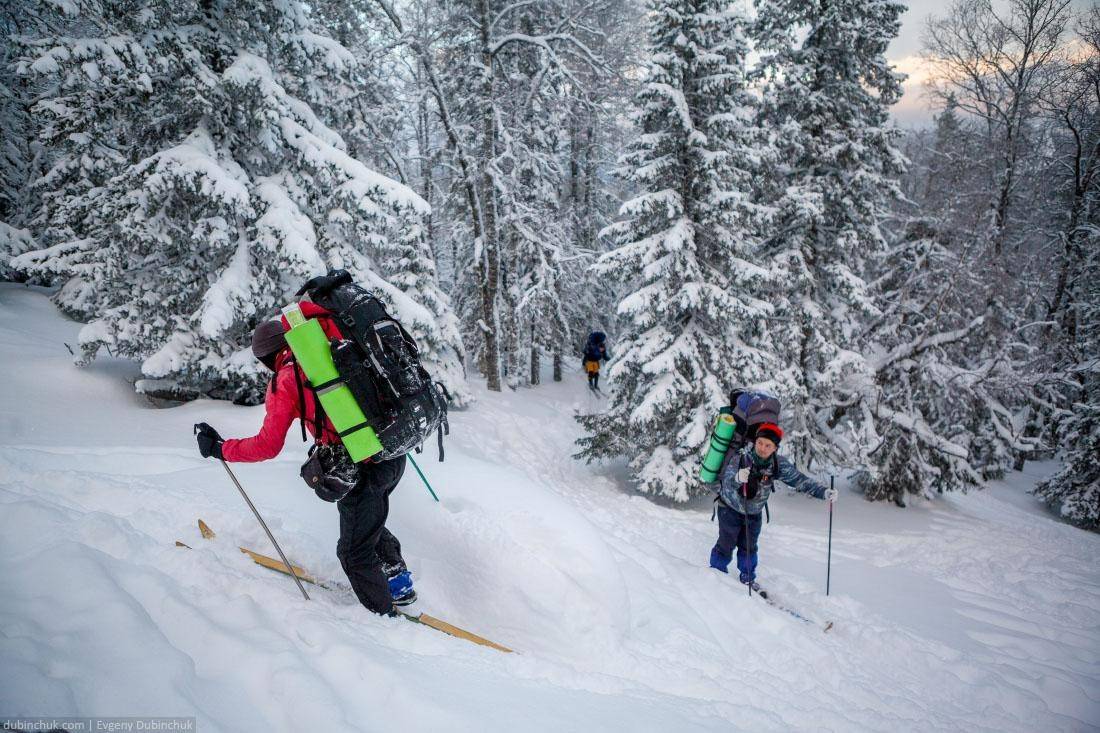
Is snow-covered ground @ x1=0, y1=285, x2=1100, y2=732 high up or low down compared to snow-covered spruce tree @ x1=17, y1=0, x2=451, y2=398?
down

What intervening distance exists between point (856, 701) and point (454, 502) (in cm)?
402

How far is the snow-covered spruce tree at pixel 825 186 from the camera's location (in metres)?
11.5

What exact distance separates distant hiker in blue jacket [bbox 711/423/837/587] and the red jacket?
187 inches

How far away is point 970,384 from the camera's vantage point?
39.9 ft

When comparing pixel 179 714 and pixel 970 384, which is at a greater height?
pixel 970 384

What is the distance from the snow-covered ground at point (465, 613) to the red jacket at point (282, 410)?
83 cm

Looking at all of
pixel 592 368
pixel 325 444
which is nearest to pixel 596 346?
pixel 592 368

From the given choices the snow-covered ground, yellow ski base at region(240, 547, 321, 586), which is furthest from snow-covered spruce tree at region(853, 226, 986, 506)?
yellow ski base at region(240, 547, 321, 586)

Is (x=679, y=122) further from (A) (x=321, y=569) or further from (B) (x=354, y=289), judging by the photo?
(A) (x=321, y=569)

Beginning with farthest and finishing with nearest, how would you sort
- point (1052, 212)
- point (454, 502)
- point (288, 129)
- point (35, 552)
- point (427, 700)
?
1. point (1052, 212)
2. point (288, 129)
3. point (454, 502)
4. point (35, 552)
5. point (427, 700)

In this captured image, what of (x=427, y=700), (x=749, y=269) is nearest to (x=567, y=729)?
(x=427, y=700)

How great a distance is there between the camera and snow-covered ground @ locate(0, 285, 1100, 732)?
2377mm

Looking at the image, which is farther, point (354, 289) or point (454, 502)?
point (454, 502)

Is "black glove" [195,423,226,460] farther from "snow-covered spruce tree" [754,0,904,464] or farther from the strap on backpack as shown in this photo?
"snow-covered spruce tree" [754,0,904,464]
